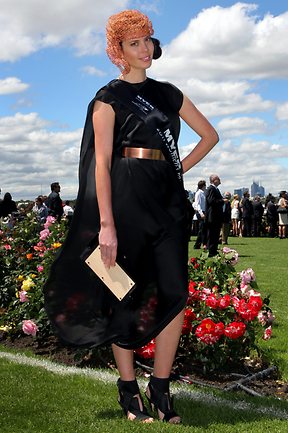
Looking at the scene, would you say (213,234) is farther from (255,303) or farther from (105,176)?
(105,176)

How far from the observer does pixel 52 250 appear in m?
6.64

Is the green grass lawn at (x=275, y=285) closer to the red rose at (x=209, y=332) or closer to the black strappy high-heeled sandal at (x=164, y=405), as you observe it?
the red rose at (x=209, y=332)

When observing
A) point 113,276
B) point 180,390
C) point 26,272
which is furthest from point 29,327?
point 113,276

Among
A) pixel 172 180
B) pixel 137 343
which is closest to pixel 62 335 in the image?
pixel 137 343

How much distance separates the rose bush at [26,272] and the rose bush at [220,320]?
4.62ft

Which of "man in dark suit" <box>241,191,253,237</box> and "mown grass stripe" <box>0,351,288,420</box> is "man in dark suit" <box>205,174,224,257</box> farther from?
"man in dark suit" <box>241,191,253,237</box>

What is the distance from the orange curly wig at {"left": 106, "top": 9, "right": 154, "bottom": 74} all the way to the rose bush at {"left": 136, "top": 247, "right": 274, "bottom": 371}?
2111 mm

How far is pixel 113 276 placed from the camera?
3637 mm

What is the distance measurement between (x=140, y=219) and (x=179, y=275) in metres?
0.35

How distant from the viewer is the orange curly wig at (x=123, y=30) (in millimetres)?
3705

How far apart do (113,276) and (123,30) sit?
128 centimetres

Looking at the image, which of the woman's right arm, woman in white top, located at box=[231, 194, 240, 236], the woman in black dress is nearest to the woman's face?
the woman in black dress

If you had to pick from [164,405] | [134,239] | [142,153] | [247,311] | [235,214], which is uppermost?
[142,153]

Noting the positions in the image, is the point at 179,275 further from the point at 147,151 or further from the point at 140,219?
the point at 147,151
